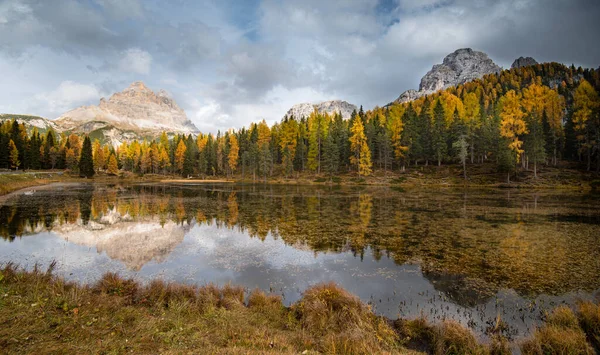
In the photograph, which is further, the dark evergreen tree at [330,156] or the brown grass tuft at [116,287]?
the dark evergreen tree at [330,156]

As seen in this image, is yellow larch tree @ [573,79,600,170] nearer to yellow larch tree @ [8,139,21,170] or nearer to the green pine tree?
the green pine tree

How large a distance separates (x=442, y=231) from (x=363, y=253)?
9.76 meters

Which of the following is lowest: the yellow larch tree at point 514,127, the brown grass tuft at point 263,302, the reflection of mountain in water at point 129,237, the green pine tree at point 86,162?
the reflection of mountain in water at point 129,237

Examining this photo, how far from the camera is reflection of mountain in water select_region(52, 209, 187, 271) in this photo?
1730 centimetres

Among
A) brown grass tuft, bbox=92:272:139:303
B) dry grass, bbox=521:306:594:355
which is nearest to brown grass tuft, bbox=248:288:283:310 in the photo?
brown grass tuft, bbox=92:272:139:303

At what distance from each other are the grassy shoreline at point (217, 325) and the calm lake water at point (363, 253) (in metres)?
1.36

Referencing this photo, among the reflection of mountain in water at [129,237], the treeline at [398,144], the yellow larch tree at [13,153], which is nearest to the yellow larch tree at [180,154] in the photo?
the treeline at [398,144]

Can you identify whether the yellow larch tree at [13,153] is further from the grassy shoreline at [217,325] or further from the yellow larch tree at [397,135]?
the yellow larch tree at [397,135]

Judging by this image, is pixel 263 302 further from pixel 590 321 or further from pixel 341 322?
pixel 590 321

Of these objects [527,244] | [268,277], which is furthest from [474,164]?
[268,277]

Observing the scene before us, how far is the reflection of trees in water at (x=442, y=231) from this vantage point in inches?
572

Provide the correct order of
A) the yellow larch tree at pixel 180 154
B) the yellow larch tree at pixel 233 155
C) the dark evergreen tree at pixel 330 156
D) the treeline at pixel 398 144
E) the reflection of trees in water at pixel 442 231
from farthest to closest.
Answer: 1. the yellow larch tree at pixel 180 154
2. the yellow larch tree at pixel 233 155
3. the dark evergreen tree at pixel 330 156
4. the treeline at pixel 398 144
5. the reflection of trees in water at pixel 442 231

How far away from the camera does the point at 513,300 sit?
11547mm

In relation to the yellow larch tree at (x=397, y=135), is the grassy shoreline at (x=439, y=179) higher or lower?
lower
